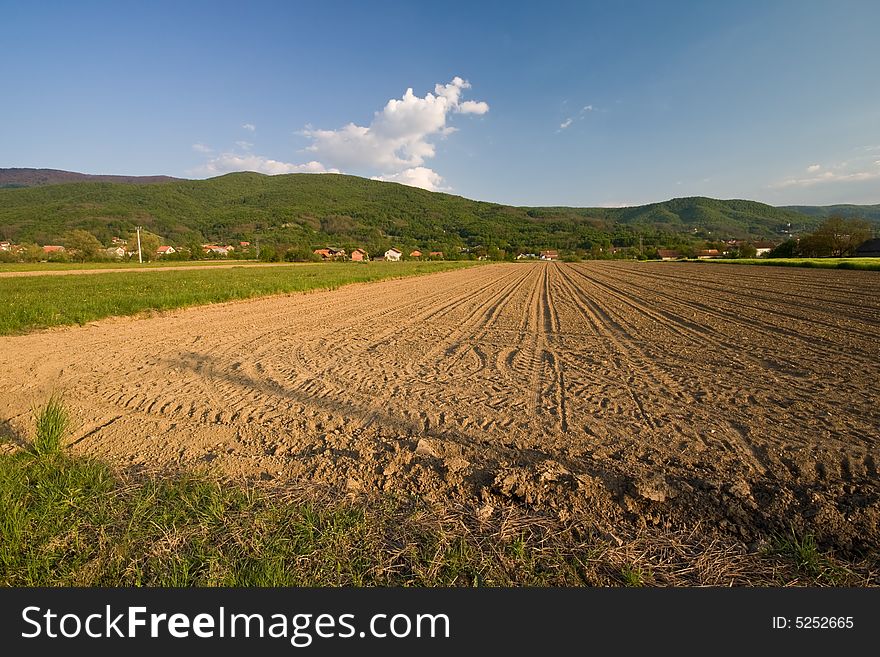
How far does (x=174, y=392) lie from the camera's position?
5.34 m

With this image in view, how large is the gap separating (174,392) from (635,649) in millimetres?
5817

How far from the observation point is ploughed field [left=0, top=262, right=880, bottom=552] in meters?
2.94

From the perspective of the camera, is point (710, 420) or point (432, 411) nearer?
point (710, 420)

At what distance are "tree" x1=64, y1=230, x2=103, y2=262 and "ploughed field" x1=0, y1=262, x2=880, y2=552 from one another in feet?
262

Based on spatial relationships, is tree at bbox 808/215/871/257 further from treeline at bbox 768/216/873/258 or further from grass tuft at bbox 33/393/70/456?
grass tuft at bbox 33/393/70/456

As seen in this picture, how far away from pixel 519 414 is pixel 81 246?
91504 mm

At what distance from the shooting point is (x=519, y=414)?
450cm

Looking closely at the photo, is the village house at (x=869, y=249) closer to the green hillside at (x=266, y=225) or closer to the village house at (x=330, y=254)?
the green hillside at (x=266, y=225)

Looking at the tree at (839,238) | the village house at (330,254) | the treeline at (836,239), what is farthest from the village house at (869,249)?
the village house at (330,254)

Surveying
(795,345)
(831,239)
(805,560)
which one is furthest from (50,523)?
(831,239)

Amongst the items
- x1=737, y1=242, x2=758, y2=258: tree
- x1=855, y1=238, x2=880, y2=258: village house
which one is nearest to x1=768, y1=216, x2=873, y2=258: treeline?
x1=855, y1=238, x2=880, y2=258: village house

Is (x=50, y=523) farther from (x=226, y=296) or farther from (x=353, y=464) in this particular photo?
(x=226, y=296)

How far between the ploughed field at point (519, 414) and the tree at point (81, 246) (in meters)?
79.8

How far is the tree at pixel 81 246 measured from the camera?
67812mm
